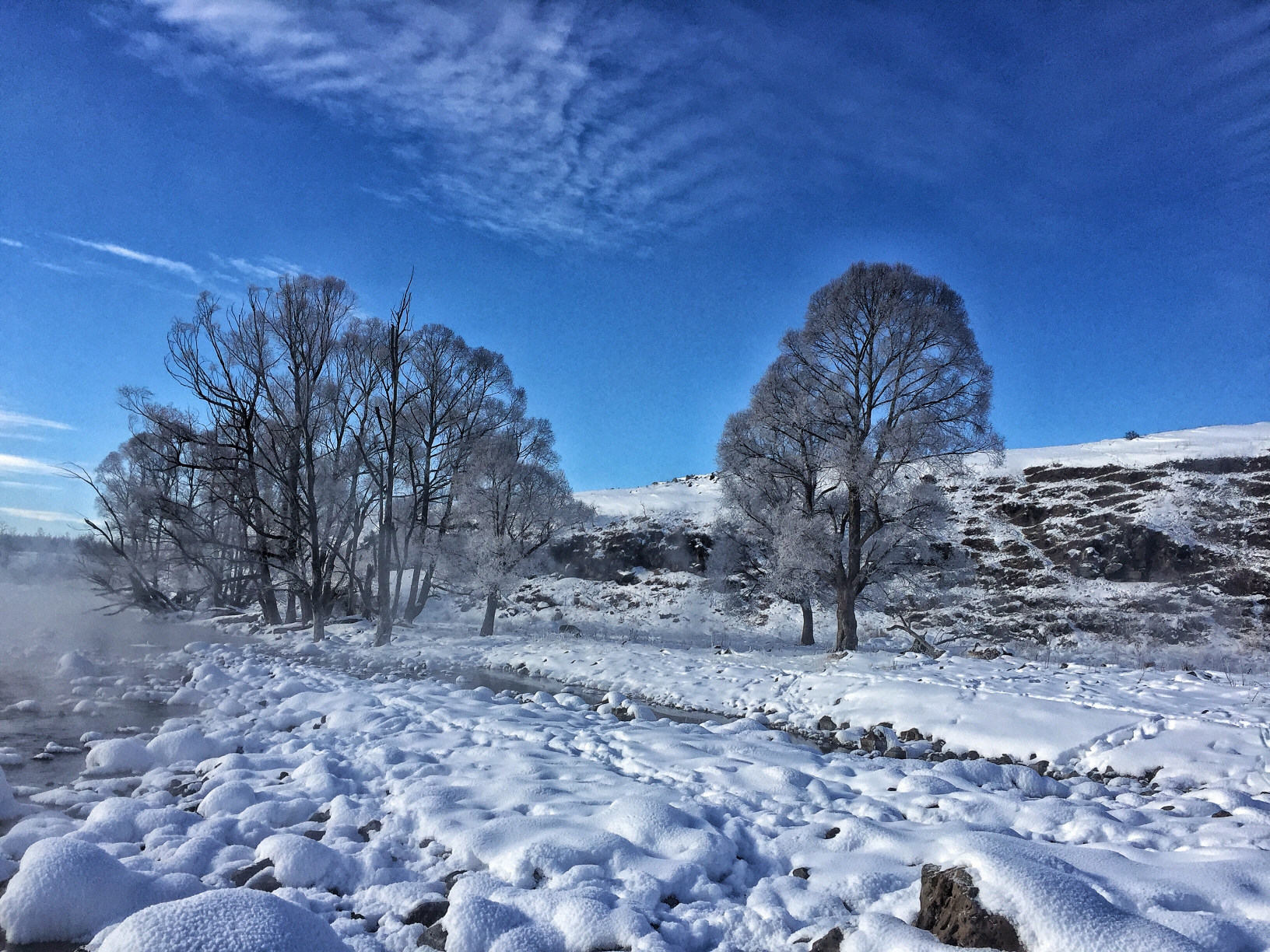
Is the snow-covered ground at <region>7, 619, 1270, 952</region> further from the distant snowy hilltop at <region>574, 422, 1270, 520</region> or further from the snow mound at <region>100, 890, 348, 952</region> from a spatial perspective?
the distant snowy hilltop at <region>574, 422, 1270, 520</region>

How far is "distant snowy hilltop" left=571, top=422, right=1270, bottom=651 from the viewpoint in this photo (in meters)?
21.2

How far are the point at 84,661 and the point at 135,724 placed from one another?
5.47 metres

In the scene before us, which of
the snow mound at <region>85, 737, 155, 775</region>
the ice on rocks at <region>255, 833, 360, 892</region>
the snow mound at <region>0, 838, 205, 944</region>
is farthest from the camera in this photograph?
the snow mound at <region>85, 737, 155, 775</region>

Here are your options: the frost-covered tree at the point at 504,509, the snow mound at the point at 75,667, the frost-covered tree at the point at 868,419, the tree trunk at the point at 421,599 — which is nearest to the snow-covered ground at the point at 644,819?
the snow mound at the point at 75,667

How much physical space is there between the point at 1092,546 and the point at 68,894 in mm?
32292

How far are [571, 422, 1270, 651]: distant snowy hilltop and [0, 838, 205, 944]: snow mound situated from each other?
1626 centimetres

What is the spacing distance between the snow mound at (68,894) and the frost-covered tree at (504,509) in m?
19.2

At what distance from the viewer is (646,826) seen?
13.5 feet

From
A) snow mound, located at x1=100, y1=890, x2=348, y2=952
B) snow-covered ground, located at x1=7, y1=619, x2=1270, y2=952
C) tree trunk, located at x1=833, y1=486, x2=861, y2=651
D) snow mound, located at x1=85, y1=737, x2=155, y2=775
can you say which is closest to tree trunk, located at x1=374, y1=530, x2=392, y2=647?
snow-covered ground, located at x1=7, y1=619, x2=1270, y2=952

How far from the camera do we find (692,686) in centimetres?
1260

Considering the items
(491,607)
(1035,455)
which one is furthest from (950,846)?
(1035,455)

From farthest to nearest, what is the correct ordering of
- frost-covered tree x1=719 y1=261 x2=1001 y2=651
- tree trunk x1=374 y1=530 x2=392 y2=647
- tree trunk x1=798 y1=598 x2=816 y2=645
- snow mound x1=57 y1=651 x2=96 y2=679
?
tree trunk x1=798 y1=598 x2=816 y2=645 → tree trunk x1=374 y1=530 x2=392 y2=647 → frost-covered tree x1=719 y1=261 x2=1001 y2=651 → snow mound x1=57 y1=651 x2=96 y2=679

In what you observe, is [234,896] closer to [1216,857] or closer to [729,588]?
[1216,857]

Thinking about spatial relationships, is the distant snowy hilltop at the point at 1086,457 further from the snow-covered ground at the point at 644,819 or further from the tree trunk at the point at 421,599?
the snow-covered ground at the point at 644,819
